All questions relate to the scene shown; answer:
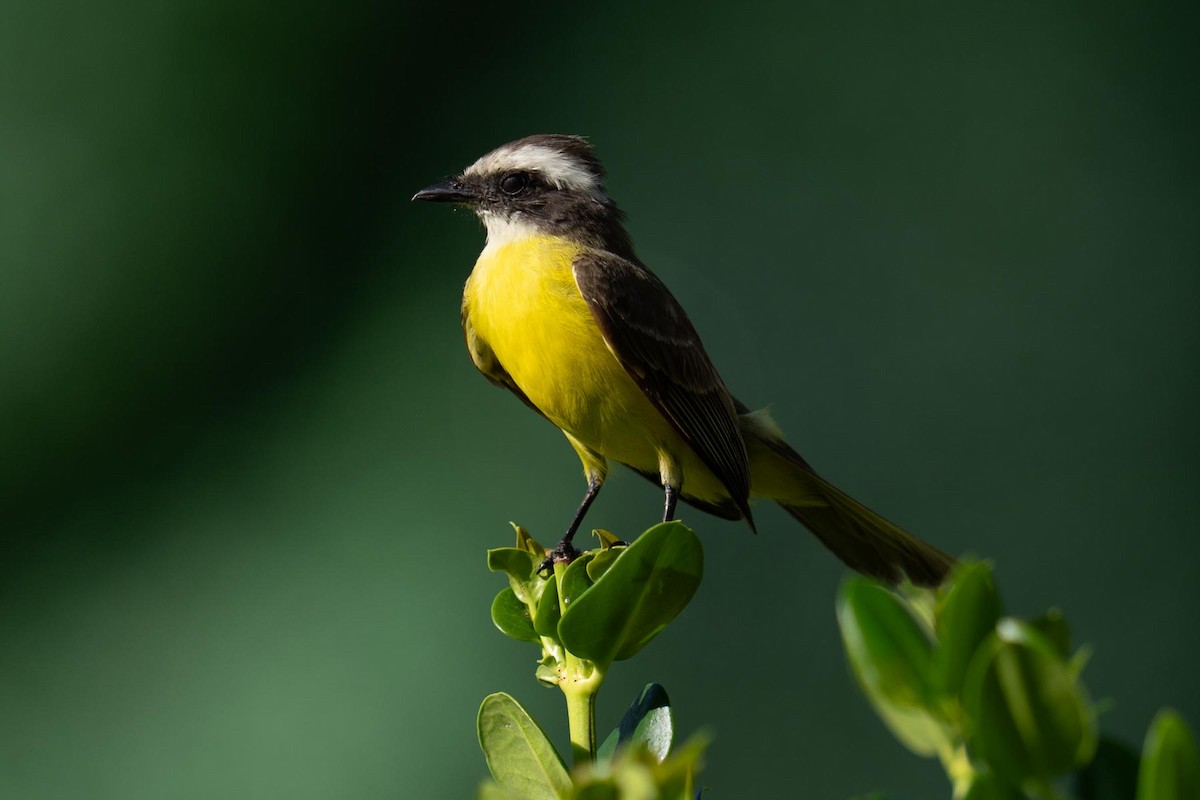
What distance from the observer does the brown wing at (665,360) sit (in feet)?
8.63

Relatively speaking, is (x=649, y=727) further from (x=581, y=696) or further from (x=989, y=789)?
(x=989, y=789)

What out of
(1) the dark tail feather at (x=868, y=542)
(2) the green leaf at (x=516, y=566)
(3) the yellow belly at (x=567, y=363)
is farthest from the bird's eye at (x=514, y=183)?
(2) the green leaf at (x=516, y=566)

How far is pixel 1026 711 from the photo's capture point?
0.48m

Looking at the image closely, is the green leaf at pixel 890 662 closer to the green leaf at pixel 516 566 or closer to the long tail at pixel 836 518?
the green leaf at pixel 516 566

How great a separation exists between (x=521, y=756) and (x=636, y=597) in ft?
0.45

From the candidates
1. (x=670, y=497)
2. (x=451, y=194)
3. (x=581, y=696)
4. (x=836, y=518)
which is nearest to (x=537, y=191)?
(x=451, y=194)

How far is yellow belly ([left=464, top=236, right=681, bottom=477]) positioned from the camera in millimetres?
2629

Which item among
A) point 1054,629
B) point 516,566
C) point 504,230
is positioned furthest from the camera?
point 504,230

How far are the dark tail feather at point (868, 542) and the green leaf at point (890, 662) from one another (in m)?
2.06

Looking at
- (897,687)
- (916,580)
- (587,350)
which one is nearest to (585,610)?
(897,687)

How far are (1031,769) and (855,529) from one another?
2.40m

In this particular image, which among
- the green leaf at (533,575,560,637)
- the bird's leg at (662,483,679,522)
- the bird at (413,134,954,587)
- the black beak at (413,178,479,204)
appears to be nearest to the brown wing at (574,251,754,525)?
the bird at (413,134,954,587)

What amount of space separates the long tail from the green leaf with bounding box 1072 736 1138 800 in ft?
6.76

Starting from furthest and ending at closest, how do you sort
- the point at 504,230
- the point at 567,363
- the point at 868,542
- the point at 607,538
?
the point at 504,230
the point at 868,542
the point at 567,363
the point at 607,538
